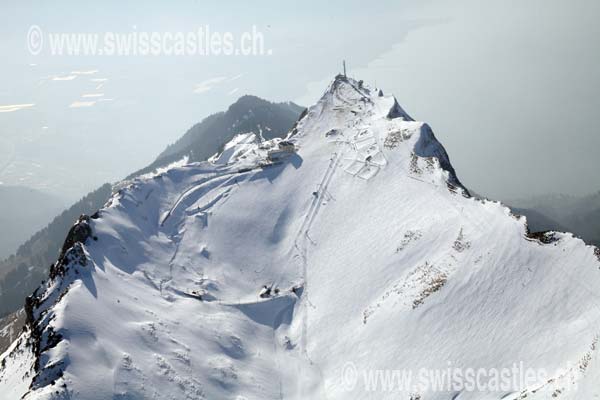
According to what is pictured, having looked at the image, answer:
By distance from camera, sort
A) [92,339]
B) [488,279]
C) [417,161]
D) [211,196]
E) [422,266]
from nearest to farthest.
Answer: [92,339] → [488,279] → [422,266] → [417,161] → [211,196]

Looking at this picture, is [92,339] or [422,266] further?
[422,266]

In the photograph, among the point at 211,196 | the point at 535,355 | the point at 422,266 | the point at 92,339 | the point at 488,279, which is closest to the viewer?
the point at 535,355

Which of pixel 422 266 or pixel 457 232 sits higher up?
pixel 457 232

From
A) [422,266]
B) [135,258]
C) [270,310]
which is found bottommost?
[270,310]

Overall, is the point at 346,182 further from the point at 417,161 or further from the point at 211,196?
the point at 211,196

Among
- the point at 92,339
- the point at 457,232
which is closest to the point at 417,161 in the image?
the point at 457,232

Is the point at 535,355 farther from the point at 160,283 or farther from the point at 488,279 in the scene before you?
the point at 160,283

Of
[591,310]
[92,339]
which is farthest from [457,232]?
[92,339]
